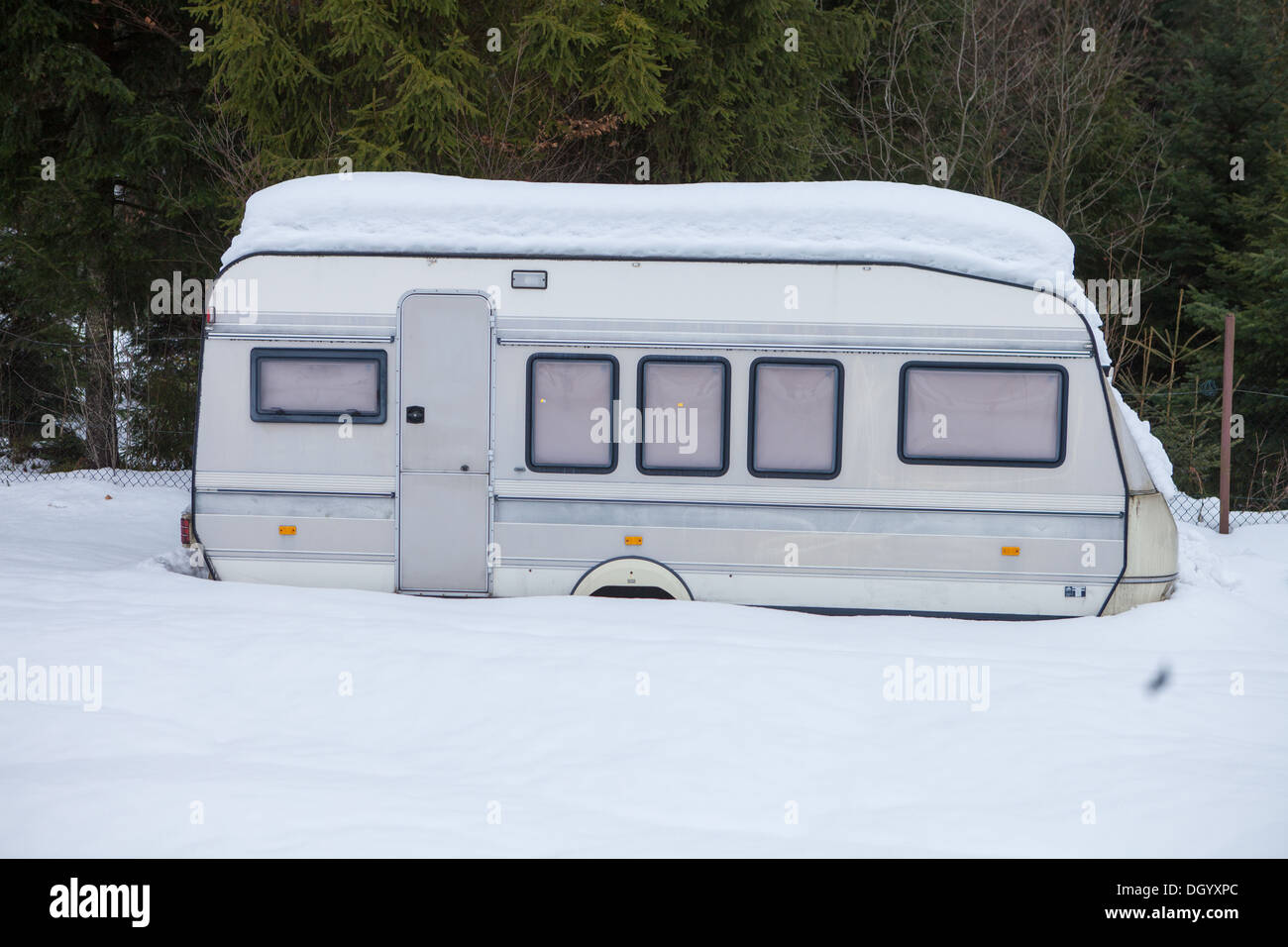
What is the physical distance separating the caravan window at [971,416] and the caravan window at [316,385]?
3.64 meters

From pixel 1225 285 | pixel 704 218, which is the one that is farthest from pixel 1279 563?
pixel 1225 285

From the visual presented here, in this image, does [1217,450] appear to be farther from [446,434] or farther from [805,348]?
[446,434]

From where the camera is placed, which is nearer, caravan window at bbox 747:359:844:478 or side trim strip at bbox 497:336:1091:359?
side trim strip at bbox 497:336:1091:359

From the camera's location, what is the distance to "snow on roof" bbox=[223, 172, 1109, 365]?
7.33 m

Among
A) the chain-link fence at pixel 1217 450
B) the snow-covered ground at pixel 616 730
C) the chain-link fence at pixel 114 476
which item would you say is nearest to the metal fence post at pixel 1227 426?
the chain-link fence at pixel 1217 450

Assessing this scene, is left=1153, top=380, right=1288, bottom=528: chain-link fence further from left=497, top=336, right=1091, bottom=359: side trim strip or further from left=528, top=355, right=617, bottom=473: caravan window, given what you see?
left=528, top=355, right=617, bottom=473: caravan window

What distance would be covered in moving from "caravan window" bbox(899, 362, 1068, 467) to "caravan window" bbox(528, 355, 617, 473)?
199 centimetres

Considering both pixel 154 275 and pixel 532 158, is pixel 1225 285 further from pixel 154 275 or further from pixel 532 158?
pixel 154 275

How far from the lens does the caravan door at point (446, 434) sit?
24.7 ft

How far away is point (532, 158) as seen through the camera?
A: 45.6ft

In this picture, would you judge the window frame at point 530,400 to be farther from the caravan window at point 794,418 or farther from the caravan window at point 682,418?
the caravan window at point 794,418

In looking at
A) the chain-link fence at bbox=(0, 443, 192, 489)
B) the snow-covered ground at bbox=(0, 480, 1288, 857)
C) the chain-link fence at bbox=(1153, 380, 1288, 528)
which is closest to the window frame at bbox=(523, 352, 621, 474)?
the snow-covered ground at bbox=(0, 480, 1288, 857)

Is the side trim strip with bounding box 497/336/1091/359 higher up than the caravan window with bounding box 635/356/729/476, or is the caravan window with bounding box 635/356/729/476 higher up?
the side trim strip with bounding box 497/336/1091/359

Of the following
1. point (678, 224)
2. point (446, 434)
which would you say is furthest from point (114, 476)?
point (678, 224)
